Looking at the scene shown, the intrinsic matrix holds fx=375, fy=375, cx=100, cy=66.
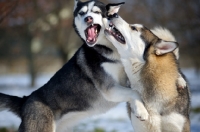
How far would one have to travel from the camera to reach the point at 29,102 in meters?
5.66

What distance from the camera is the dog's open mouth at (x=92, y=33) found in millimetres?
5465

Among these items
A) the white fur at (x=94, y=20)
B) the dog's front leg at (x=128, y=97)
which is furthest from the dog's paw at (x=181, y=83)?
the white fur at (x=94, y=20)

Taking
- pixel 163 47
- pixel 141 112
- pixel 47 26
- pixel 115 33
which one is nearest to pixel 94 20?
pixel 115 33

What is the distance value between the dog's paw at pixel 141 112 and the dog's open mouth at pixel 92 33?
3.87 ft

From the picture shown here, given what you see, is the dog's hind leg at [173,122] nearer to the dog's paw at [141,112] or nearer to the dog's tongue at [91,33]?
the dog's paw at [141,112]

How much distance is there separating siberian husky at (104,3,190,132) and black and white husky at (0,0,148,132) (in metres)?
0.30

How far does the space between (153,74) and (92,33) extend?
110 cm

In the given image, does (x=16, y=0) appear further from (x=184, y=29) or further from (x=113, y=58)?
(x=184, y=29)

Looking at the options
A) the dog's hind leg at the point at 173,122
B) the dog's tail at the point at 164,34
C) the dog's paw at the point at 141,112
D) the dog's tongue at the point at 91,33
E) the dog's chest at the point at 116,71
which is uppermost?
the dog's tongue at the point at 91,33

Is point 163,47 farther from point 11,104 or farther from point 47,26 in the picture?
point 47,26

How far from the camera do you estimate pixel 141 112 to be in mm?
4914

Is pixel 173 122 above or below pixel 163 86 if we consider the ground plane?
below

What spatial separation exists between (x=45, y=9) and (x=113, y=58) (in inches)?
700

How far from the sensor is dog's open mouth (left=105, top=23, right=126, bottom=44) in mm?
5246
